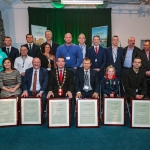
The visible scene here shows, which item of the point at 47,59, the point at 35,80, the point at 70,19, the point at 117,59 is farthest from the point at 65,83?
the point at 70,19

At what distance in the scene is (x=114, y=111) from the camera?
10.5 feet

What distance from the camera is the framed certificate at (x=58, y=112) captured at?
3.12 meters

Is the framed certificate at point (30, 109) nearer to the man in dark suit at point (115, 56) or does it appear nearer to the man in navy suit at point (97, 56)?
the man in navy suit at point (97, 56)

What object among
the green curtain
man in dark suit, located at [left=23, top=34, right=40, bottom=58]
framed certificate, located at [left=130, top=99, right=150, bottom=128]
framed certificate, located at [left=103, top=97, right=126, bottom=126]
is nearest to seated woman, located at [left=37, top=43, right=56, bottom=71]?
man in dark suit, located at [left=23, top=34, right=40, bottom=58]

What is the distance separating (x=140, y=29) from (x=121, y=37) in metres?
0.88

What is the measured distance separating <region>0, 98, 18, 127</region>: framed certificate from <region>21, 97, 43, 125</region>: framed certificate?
5.4 inches

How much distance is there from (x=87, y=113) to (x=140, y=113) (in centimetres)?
91

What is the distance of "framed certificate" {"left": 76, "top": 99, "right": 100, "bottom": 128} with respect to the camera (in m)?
3.13

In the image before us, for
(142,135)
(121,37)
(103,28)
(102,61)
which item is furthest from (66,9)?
(142,135)

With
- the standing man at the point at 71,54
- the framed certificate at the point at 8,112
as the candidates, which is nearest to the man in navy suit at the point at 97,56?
the standing man at the point at 71,54

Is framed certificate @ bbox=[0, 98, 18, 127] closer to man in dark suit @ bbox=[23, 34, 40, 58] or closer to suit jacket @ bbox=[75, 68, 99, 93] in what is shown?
suit jacket @ bbox=[75, 68, 99, 93]

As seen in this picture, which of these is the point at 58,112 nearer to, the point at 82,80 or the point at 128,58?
the point at 82,80

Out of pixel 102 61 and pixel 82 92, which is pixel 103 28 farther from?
pixel 82 92

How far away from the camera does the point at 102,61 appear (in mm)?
4355
